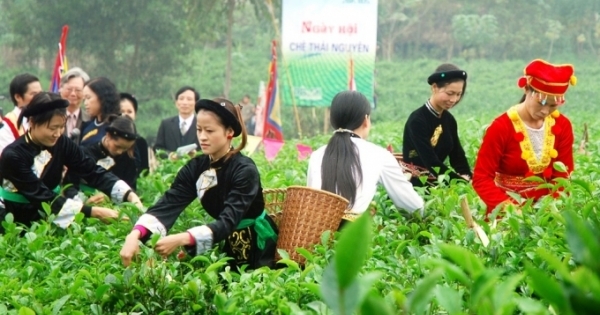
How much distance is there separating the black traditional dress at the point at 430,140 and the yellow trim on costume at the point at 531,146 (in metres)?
0.77

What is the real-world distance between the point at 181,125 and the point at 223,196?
4810 mm

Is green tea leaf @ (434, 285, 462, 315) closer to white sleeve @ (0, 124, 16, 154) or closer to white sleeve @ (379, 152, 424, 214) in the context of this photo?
white sleeve @ (379, 152, 424, 214)

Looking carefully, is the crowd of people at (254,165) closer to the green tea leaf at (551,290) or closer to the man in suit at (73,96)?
the man in suit at (73,96)

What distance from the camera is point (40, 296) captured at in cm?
345

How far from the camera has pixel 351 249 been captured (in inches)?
33.5

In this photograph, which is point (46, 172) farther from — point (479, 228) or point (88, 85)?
point (479, 228)

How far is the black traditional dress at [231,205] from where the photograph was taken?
398 cm

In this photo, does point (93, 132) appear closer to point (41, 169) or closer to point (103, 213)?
point (41, 169)

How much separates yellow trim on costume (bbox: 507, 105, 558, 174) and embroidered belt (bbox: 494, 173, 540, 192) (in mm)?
67

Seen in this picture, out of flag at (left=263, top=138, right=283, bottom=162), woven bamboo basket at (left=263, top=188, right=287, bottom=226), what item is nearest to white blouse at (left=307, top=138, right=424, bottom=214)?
woven bamboo basket at (left=263, top=188, right=287, bottom=226)

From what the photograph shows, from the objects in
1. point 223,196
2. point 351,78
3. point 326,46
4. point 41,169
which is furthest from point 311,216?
point 326,46

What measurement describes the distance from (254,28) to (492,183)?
1228 inches

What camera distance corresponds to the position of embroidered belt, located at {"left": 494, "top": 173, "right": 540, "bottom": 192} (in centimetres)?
475

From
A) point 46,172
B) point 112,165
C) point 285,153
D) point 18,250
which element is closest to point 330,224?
point 18,250
